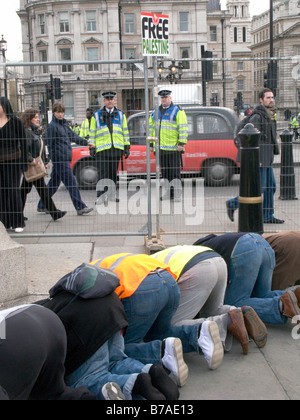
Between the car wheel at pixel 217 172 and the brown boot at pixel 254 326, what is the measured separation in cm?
321

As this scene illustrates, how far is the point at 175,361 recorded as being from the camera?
3330 mm

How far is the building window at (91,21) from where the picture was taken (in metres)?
69.1

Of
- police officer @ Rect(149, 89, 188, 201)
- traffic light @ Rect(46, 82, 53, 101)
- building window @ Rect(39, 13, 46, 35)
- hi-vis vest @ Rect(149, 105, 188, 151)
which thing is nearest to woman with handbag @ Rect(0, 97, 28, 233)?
traffic light @ Rect(46, 82, 53, 101)

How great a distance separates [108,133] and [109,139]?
19cm

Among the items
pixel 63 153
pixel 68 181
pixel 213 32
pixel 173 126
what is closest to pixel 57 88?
pixel 63 153

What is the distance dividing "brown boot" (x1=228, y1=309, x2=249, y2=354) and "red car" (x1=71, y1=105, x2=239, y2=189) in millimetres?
3182

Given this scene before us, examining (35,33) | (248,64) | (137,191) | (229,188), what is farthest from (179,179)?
(35,33)

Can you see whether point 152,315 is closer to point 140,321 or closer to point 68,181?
point 140,321

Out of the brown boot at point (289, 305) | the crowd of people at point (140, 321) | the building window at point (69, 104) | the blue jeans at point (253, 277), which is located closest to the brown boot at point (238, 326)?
the crowd of people at point (140, 321)

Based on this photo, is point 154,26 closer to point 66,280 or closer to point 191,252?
point 191,252

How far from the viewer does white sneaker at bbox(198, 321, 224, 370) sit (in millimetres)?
3525

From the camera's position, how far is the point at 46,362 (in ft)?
8.93

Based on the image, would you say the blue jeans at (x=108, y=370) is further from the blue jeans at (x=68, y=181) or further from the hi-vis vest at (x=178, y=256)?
the blue jeans at (x=68, y=181)
